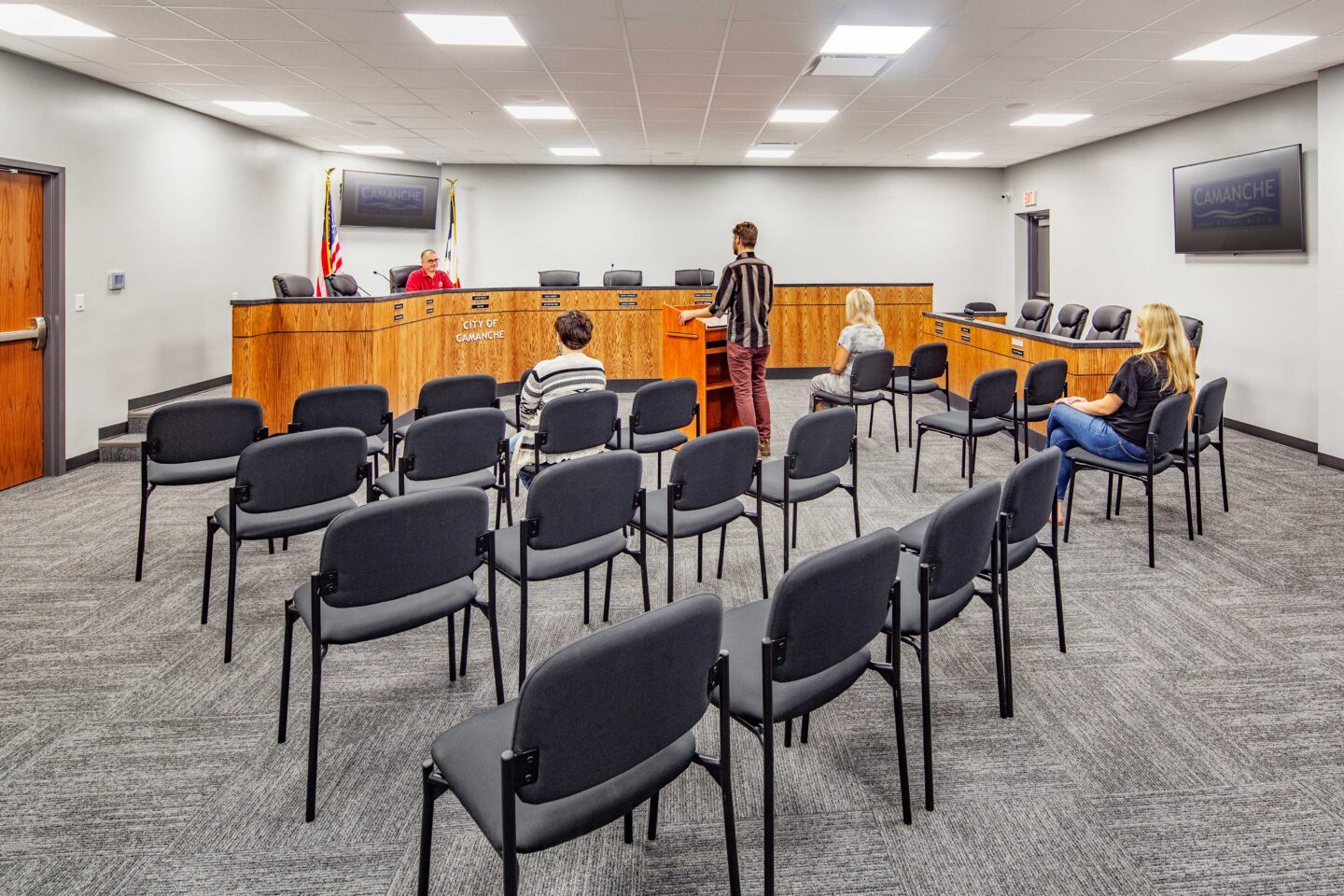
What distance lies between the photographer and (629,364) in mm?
10312

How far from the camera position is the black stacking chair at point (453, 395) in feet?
16.0

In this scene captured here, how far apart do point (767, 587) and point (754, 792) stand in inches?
60.3

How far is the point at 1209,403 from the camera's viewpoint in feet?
15.1

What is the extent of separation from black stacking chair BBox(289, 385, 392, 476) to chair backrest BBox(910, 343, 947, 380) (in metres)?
4.04

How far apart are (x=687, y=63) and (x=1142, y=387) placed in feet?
13.0

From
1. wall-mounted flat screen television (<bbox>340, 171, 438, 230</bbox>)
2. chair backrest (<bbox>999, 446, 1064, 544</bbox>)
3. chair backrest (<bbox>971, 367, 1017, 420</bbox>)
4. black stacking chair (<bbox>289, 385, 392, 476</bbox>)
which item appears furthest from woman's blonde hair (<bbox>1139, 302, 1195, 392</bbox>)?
wall-mounted flat screen television (<bbox>340, 171, 438, 230</bbox>)

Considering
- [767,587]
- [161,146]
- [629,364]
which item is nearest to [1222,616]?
[767,587]

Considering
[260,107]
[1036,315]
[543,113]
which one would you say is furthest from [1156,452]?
[260,107]

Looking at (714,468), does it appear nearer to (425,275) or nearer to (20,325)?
(20,325)

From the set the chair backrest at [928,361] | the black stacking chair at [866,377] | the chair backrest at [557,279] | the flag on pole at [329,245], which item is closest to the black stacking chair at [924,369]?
the chair backrest at [928,361]

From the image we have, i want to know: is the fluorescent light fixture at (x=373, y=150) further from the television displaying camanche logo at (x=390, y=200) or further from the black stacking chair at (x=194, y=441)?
the black stacking chair at (x=194, y=441)

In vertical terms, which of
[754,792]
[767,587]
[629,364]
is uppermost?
[629,364]

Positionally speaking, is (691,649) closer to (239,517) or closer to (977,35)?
(239,517)

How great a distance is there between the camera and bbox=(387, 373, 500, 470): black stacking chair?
4.88 metres
